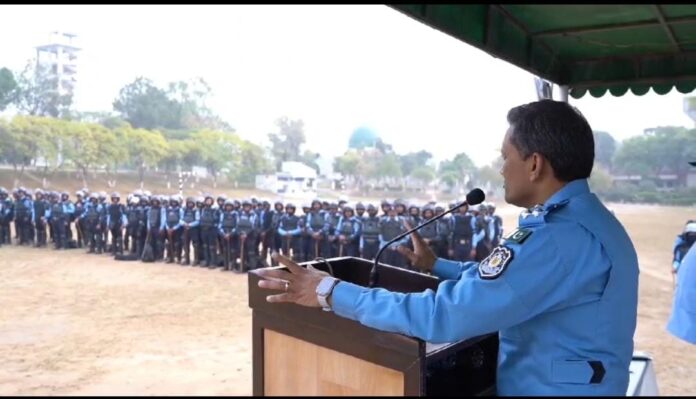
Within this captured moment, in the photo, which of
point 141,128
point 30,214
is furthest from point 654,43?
point 141,128

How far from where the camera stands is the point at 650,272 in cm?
1291

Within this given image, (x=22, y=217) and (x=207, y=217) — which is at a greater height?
(x=207, y=217)

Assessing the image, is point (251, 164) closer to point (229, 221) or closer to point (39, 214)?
point (39, 214)

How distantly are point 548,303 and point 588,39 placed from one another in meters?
1.88

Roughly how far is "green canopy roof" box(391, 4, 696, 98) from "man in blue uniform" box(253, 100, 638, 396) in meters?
0.70

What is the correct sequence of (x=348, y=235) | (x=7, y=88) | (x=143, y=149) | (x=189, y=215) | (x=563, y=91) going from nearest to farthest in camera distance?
(x=563, y=91), (x=348, y=235), (x=189, y=215), (x=7, y=88), (x=143, y=149)

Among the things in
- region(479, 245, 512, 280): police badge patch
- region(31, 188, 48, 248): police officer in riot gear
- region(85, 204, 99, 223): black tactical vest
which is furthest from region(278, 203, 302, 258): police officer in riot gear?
region(479, 245, 512, 280): police badge patch

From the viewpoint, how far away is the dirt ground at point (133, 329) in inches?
199

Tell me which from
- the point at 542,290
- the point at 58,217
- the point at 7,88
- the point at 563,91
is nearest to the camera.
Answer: the point at 542,290

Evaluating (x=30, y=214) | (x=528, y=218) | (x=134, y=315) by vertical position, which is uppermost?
(x=528, y=218)

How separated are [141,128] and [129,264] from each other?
37.5 ft

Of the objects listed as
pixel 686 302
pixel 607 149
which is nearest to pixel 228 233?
pixel 686 302

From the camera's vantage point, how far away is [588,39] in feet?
8.02

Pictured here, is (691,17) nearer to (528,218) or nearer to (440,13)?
(440,13)
